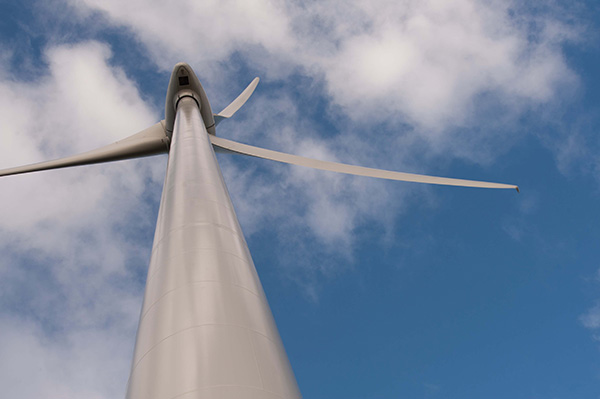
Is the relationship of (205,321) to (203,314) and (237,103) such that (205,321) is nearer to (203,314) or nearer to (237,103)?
(203,314)

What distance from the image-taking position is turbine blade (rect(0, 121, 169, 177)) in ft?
72.8

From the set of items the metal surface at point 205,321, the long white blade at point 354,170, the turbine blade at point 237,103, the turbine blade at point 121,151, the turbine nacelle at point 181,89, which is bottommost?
the metal surface at point 205,321

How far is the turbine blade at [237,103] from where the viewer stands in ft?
106

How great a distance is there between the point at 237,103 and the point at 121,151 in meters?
13.0

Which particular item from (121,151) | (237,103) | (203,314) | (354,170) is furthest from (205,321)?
(237,103)

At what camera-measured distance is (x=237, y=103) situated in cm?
3506

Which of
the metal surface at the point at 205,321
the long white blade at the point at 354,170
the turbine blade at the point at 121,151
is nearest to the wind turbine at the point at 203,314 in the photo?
the metal surface at the point at 205,321

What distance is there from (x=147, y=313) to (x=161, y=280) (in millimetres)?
617

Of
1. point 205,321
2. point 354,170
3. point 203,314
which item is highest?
point 354,170

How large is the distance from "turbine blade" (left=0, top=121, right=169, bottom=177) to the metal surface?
14070 mm

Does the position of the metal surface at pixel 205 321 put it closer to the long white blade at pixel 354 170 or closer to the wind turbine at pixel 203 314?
the wind turbine at pixel 203 314

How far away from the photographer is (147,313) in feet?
24.3

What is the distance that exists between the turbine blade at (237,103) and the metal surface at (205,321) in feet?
73.9

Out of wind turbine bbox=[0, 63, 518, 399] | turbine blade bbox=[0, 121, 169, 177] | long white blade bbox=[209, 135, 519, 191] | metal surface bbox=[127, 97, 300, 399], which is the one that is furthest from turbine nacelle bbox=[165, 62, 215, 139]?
metal surface bbox=[127, 97, 300, 399]
